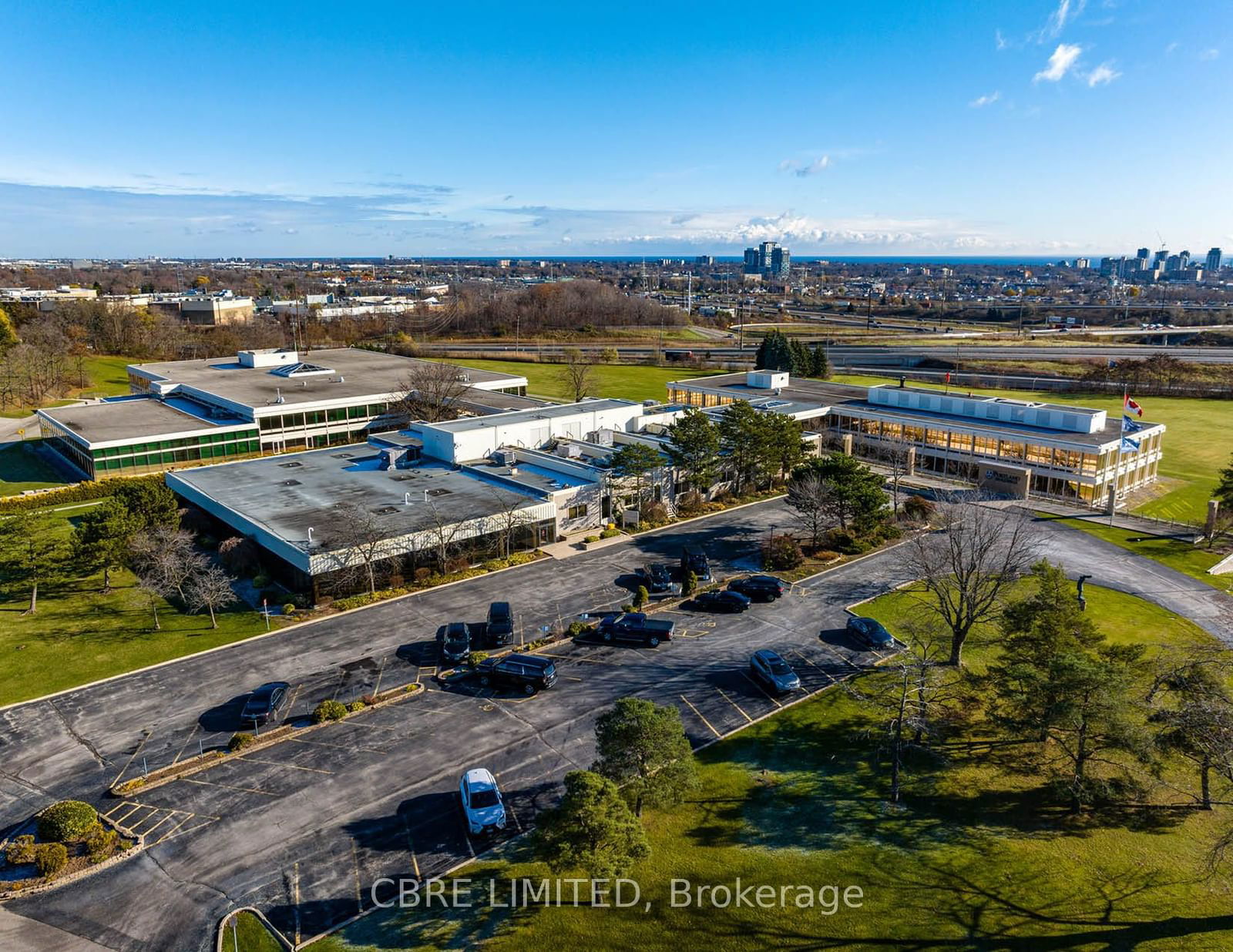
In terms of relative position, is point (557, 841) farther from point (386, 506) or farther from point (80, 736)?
point (386, 506)

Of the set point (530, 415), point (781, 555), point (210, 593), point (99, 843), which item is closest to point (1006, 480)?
point (781, 555)

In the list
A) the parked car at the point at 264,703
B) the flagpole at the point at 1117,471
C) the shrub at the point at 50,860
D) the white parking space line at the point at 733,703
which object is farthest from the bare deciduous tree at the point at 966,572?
the shrub at the point at 50,860

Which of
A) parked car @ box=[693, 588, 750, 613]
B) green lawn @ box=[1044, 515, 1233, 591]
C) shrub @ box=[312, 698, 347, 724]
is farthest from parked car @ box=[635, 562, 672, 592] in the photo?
green lawn @ box=[1044, 515, 1233, 591]

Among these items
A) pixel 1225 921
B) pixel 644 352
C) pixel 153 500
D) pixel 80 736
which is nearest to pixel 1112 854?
pixel 1225 921

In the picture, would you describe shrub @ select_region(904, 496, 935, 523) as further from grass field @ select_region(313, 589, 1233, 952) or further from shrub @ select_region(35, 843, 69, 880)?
shrub @ select_region(35, 843, 69, 880)

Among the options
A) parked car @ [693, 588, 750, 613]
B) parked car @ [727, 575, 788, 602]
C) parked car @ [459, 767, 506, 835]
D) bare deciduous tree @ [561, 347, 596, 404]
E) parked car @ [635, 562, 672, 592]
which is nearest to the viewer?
parked car @ [459, 767, 506, 835]

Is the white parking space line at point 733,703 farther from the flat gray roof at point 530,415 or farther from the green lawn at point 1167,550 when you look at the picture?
the flat gray roof at point 530,415

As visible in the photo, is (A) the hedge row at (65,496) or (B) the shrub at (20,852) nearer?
(B) the shrub at (20,852)
